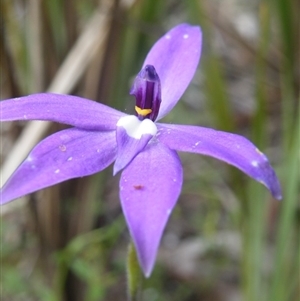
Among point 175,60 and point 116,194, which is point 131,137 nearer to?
point 175,60

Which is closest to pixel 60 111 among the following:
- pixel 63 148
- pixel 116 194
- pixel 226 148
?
pixel 63 148

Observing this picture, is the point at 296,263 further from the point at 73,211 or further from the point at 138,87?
the point at 138,87

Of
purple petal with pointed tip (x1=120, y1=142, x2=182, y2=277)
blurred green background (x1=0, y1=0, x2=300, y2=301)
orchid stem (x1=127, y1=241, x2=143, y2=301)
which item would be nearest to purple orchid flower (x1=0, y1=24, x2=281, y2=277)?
purple petal with pointed tip (x1=120, y1=142, x2=182, y2=277)

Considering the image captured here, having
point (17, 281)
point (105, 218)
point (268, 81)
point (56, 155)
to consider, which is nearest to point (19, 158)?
point (17, 281)

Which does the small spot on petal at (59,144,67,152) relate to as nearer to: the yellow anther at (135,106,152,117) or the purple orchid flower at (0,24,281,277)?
the purple orchid flower at (0,24,281,277)

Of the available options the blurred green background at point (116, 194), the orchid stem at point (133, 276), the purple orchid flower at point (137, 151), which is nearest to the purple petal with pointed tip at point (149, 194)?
the purple orchid flower at point (137, 151)
